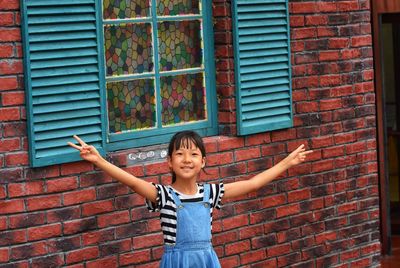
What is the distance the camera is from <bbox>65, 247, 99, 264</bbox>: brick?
23.2 feet

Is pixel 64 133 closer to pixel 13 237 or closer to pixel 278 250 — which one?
pixel 13 237

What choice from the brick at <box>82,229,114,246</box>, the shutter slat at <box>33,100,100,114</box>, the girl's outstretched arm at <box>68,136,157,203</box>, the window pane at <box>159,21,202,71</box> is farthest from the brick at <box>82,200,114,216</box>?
the window pane at <box>159,21,202,71</box>

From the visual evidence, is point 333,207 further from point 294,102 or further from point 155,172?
point 155,172

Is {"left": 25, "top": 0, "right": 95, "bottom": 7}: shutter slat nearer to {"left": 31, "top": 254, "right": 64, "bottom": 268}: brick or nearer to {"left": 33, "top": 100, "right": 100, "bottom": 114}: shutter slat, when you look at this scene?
{"left": 33, "top": 100, "right": 100, "bottom": 114}: shutter slat

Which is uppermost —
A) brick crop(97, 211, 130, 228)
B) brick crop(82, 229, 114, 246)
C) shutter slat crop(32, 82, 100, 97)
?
shutter slat crop(32, 82, 100, 97)

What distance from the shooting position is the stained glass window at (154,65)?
7.56 m

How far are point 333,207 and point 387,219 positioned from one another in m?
1.91

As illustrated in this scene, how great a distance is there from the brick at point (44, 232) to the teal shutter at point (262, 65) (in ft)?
5.43

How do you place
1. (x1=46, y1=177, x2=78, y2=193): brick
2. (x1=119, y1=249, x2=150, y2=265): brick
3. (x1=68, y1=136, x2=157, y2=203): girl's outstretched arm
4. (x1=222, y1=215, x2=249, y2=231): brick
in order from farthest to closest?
→ (x1=222, y1=215, x2=249, y2=231): brick
(x1=119, y1=249, x2=150, y2=265): brick
(x1=46, y1=177, x2=78, y2=193): brick
(x1=68, y1=136, x2=157, y2=203): girl's outstretched arm

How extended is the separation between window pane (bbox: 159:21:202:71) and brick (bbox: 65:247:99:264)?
1.32 meters

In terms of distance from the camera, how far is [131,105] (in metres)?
7.68

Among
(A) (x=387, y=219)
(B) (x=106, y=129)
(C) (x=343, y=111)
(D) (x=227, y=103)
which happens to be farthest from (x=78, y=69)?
(A) (x=387, y=219)

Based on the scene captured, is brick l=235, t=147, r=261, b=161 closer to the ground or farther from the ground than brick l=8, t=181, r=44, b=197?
farther from the ground

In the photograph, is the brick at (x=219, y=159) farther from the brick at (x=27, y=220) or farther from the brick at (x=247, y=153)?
the brick at (x=27, y=220)
